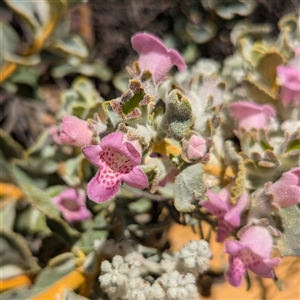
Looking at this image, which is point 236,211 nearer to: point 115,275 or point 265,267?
point 265,267

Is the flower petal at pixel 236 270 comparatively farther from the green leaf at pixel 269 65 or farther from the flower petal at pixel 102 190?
the green leaf at pixel 269 65

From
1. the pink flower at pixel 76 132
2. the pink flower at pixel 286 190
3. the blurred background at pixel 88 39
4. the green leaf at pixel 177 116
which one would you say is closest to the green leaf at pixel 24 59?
the blurred background at pixel 88 39

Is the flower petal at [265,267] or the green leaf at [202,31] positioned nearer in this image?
the flower petal at [265,267]

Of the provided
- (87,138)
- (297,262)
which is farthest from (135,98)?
(297,262)

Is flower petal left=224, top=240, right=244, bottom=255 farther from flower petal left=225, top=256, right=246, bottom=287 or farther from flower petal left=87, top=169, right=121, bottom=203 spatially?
flower petal left=87, top=169, right=121, bottom=203

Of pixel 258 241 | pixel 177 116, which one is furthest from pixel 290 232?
pixel 177 116

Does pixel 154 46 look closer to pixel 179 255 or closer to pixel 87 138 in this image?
pixel 87 138
